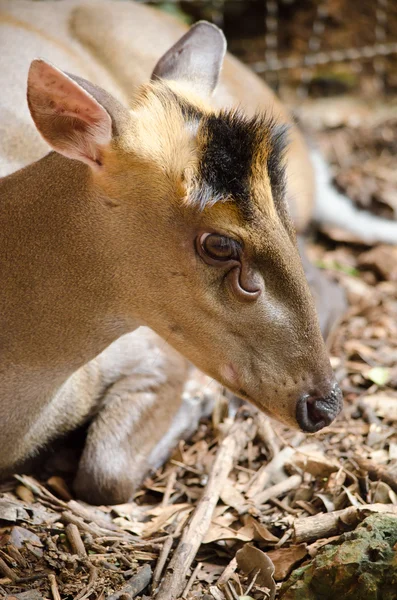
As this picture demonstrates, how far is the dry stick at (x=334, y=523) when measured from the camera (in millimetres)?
3447

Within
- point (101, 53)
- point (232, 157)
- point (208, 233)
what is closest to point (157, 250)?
point (208, 233)

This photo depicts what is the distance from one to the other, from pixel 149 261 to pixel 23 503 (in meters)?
1.30

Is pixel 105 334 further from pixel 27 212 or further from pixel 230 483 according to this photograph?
pixel 230 483

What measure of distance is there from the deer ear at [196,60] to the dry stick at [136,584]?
2038mm

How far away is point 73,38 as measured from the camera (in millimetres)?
5820

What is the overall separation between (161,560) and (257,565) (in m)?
0.39

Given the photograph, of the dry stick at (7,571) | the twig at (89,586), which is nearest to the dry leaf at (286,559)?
the twig at (89,586)

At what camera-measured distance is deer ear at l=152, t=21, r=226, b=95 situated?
12.9 ft

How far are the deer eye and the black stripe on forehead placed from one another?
0.13m

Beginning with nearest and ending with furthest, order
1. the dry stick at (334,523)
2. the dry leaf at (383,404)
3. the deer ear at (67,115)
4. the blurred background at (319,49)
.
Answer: the deer ear at (67,115) < the dry stick at (334,523) < the dry leaf at (383,404) < the blurred background at (319,49)

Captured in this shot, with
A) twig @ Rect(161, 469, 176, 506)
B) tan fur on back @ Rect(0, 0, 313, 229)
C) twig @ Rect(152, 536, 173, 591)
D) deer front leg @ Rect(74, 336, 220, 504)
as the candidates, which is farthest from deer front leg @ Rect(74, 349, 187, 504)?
tan fur on back @ Rect(0, 0, 313, 229)

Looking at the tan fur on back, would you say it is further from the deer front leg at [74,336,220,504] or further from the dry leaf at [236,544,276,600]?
the dry leaf at [236,544,276,600]

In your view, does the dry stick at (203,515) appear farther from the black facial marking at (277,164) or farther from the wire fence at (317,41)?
the wire fence at (317,41)

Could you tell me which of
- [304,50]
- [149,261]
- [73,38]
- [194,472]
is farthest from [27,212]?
[304,50]
